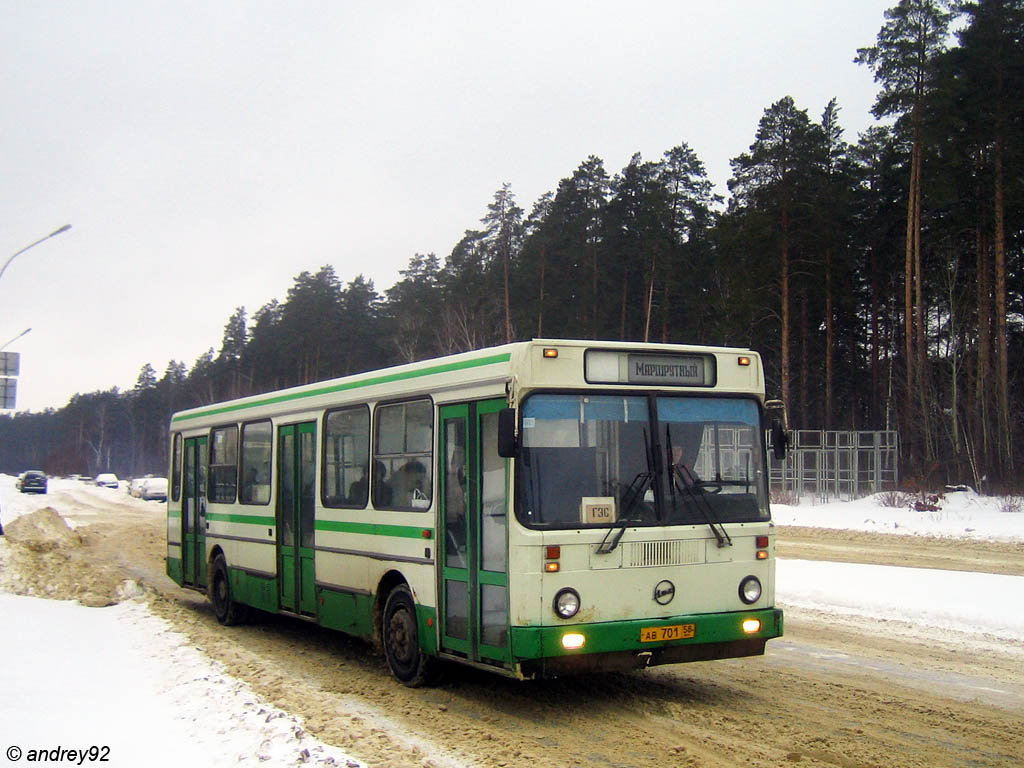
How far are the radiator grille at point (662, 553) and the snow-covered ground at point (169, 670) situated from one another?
2.69 meters

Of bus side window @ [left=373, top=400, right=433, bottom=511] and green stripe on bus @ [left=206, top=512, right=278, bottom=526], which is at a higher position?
bus side window @ [left=373, top=400, right=433, bottom=511]

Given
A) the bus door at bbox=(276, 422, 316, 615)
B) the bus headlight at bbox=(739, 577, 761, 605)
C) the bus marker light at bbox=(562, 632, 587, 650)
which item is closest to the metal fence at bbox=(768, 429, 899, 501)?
the bus door at bbox=(276, 422, 316, 615)

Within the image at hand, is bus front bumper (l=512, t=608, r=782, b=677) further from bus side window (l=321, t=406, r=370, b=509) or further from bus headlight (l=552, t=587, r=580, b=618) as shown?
bus side window (l=321, t=406, r=370, b=509)

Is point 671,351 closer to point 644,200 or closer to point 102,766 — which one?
point 102,766

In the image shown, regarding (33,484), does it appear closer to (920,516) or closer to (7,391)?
(7,391)

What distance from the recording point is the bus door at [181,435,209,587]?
15.6m

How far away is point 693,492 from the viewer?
8.40 metres

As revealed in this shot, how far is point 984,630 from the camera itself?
1230cm

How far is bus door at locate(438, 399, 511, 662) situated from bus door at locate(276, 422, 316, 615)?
3.18 m

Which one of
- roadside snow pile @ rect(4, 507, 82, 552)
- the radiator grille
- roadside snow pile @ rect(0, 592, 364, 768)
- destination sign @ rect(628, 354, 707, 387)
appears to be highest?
destination sign @ rect(628, 354, 707, 387)

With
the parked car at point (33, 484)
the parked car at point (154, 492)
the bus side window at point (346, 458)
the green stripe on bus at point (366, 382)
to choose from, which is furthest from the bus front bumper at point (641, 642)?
the parked car at point (33, 484)

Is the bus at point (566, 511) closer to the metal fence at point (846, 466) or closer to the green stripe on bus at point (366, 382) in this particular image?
the green stripe on bus at point (366, 382)

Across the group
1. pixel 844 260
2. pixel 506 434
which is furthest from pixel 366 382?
pixel 844 260

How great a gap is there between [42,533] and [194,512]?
18.6 meters
